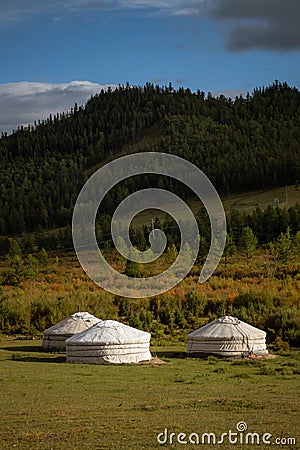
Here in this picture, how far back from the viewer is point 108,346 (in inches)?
819

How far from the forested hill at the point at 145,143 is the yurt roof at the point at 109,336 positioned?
7431 cm

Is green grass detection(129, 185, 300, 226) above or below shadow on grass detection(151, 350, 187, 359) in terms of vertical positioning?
above

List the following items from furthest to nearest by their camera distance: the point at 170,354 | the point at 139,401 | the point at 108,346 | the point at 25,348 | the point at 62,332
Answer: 1. the point at 25,348
2. the point at 62,332
3. the point at 170,354
4. the point at 108,346
5. the point at 139,401

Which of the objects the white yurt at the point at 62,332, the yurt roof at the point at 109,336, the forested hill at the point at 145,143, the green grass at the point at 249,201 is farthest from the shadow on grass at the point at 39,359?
the forested hill at the point at 145,143

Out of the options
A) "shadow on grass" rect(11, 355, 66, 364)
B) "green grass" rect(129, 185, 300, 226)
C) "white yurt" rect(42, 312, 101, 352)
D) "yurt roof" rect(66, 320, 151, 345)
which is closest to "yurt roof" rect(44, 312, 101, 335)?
"white yurt" rect(42, 312, 101, 352)

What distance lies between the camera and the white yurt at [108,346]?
20.8 meters

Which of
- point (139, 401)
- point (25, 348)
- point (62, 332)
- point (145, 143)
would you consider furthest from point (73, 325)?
point (145, 143)

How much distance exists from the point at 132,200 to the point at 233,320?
76540 mm

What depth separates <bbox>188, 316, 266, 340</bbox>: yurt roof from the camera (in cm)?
2203

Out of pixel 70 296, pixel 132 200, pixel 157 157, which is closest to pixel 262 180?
pixel 132 200

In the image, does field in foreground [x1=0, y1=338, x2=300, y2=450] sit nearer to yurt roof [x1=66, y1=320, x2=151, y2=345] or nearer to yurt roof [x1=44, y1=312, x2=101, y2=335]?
yurt roof [x1=66, y1=320, x2=151, y2=345]

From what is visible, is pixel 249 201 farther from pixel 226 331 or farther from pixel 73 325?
pixel 226 331

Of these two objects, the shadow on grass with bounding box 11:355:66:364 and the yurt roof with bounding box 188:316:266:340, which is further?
Result: the yurt roof with bounding box 188:316:266:340

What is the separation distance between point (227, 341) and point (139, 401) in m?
8.50
